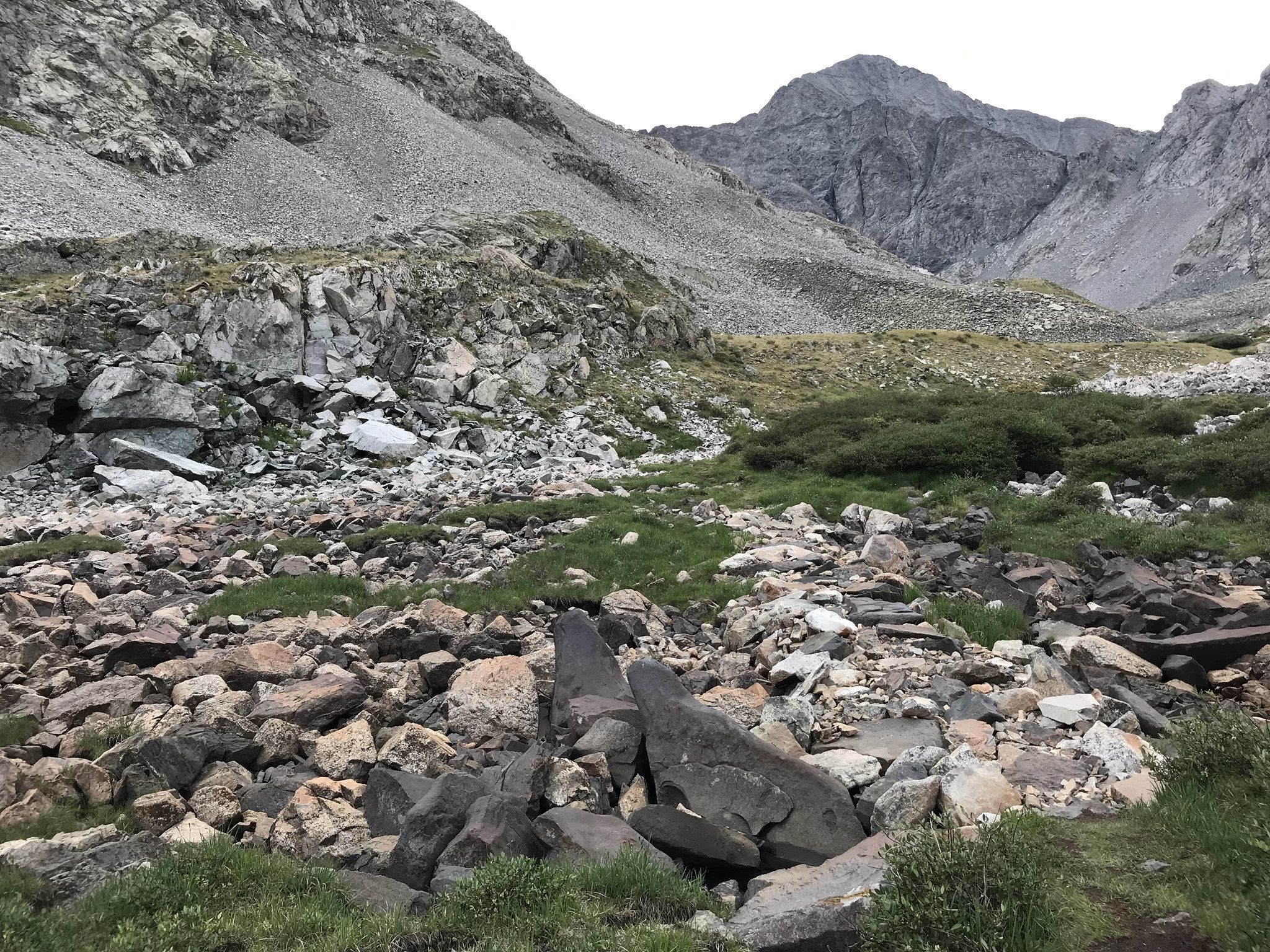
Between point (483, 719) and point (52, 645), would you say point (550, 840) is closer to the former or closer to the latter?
point (483, 719)

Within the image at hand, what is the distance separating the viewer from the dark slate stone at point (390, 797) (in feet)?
23.1

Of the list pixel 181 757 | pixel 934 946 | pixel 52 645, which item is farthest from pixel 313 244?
pixel 934 946

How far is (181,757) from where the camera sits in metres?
7.64

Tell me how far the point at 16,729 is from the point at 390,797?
5105mm

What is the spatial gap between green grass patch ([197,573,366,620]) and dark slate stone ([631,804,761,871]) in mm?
9091

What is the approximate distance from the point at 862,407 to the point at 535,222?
1908 inches

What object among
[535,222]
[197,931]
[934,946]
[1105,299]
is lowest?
[197,931]

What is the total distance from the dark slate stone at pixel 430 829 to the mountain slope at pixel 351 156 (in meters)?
51.4

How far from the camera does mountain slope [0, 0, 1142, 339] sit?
61.7 meters

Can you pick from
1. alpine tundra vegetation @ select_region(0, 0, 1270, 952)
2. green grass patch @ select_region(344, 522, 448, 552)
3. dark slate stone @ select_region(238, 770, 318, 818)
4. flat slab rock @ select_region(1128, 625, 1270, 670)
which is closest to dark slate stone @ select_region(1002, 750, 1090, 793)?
alpine tundra vegetation @ select_region(0, 0, 1270, 952)

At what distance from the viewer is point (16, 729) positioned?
28.0ft

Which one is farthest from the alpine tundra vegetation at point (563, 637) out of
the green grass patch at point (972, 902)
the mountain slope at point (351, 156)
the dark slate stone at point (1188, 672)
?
the mountain slope at point (351, 156)

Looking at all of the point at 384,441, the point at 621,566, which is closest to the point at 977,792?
the point at 621,566

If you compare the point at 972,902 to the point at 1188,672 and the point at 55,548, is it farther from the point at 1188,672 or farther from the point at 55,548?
the point at 55,548
